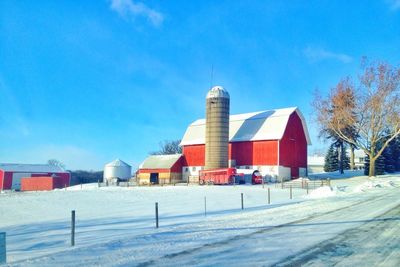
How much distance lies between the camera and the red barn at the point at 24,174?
2864 inches

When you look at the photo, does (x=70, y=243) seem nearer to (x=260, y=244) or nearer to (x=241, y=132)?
(x=260, y=244)

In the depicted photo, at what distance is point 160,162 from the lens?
53281 mm

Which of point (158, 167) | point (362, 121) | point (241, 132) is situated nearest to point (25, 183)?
point (158, 167)

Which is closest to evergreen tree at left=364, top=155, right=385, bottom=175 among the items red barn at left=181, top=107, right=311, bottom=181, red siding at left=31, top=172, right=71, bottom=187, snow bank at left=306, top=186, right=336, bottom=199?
red barn at left=181, top=107, right=311, bottom=181

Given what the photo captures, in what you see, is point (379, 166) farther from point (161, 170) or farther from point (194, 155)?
point (161, 170)

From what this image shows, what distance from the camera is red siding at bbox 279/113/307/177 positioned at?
45.9 metres

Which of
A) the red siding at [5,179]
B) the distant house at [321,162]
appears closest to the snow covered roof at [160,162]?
the red siding at [5,179]

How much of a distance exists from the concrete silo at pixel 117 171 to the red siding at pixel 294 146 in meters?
31.1

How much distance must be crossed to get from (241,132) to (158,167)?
495 inches

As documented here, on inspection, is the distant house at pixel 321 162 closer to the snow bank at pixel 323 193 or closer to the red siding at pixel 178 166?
the red siding at pixel 178 166

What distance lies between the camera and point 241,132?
5000cm

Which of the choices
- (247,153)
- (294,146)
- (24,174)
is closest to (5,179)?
(24,174)

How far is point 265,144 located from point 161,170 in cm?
1513

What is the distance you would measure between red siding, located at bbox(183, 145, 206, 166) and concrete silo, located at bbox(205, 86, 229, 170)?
3874 millimetres
